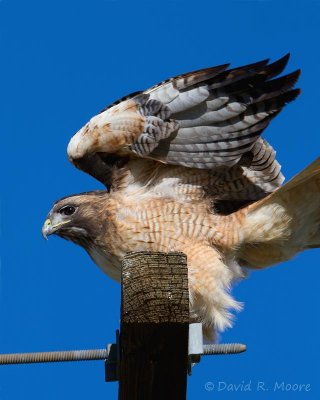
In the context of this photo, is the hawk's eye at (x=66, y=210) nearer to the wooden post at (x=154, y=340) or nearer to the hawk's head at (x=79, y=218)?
the hawk's head at (x=79, y=218)

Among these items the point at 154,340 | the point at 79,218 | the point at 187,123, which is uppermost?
the point at 187,123

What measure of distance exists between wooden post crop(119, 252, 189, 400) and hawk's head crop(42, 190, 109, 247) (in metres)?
3.33

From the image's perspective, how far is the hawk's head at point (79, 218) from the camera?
266 inches

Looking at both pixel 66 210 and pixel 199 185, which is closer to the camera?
pixel 199 185

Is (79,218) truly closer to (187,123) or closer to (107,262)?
(107,262)

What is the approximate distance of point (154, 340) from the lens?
330 centimetres

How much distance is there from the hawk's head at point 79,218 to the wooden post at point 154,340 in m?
3.33

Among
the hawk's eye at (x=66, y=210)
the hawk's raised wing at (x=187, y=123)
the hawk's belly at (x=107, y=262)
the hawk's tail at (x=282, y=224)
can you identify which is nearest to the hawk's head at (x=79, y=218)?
the hawk's eye at (x=66, y=210)

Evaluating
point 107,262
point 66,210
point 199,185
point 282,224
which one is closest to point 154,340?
Answer: point 107,262

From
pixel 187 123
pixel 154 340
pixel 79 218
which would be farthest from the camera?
pixel 79 218

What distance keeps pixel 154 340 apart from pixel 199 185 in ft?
12.1

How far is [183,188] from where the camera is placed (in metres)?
6.86

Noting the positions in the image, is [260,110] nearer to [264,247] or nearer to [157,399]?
[264,247]

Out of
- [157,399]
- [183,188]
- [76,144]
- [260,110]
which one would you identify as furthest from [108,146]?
[157,399]
